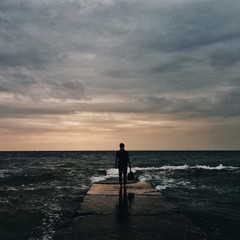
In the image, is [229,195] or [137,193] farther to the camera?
[229,195]

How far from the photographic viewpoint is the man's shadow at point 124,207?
711cm

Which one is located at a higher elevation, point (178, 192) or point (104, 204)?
point (104, 204)

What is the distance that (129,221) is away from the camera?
678 centimetres

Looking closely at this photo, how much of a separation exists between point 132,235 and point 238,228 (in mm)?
7582

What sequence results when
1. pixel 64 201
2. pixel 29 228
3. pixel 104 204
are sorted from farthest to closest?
pixel 64 201, pixel 29 228, pixel 104 204

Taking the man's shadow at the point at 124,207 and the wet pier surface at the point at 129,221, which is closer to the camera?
the wet pier surface at the point at 129,221

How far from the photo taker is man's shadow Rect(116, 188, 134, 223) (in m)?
7.11

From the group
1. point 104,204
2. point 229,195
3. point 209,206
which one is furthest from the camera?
point 229,195

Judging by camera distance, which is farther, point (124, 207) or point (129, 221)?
point (124, 207)

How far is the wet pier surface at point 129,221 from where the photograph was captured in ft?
18.7

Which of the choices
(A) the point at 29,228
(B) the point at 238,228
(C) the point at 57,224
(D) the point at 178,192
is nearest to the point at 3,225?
(A) the point at 29,228

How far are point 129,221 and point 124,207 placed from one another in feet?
5.51

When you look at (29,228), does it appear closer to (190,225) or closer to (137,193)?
(137,193)

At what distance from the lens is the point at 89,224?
663cm
